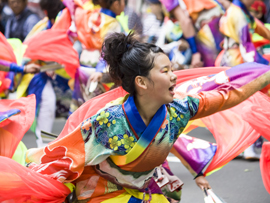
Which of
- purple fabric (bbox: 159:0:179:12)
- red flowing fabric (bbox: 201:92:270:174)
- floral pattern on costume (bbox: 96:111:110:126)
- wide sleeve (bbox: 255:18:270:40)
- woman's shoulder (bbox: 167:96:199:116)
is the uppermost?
floral pattern on costume (bbox: 96:111:110:126)

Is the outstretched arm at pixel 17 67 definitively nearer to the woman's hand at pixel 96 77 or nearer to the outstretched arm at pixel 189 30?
the woman's hand at pixel 96 77

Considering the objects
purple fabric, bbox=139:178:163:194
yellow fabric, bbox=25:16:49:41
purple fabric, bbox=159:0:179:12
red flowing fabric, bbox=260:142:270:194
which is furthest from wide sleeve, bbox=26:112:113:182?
yellow fabric, bbox=25:16:49:41

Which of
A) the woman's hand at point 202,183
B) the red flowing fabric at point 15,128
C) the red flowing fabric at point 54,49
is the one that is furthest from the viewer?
the red flowing fabric at point 54,49

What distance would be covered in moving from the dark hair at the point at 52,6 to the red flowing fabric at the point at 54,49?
0.53 meters

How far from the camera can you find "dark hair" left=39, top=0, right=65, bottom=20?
4586mm

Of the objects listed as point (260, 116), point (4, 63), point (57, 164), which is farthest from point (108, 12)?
point (57, 164)

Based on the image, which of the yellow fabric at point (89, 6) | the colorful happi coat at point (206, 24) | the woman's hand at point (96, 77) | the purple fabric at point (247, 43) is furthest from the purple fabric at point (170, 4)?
the woman's hand at point (96, 77)

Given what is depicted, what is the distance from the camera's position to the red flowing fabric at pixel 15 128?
8.31 feet

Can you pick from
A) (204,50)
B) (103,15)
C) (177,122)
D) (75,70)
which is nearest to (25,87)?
(75,70)

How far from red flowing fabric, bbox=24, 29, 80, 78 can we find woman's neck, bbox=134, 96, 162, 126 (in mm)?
2231

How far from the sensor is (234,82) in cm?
207

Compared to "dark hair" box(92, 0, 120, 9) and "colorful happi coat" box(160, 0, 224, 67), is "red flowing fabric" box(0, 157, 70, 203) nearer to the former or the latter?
"dark hair" box(92, 0, 120, 9)

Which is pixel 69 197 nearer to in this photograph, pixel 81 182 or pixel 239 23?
pixel 81 182

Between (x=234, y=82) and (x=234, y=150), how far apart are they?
0.53m
